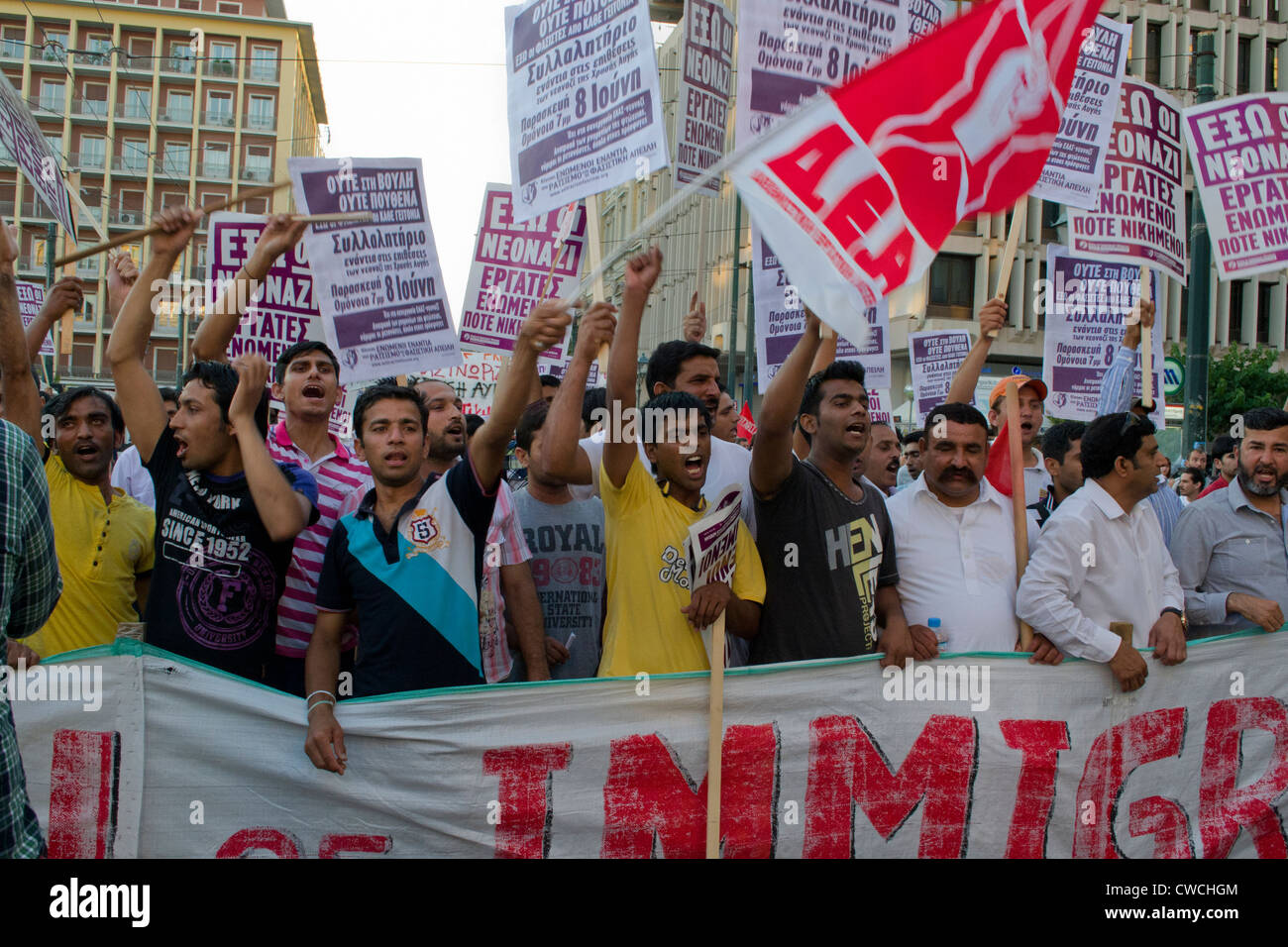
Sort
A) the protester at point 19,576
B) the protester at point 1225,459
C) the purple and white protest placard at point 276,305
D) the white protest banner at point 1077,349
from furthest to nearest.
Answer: the protester at point 1225,459, the white protest banner at point 1077,349, the purple and white protest placard at point 276,305, the protester at point 19,576

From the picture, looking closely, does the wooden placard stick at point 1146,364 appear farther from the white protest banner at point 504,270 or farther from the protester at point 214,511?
the protester at point 214,511

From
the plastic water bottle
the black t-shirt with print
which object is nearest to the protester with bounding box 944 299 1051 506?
the plastic water bottle

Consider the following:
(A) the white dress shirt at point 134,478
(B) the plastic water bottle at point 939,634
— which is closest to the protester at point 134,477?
(A) the white dress shirt at point 134,478

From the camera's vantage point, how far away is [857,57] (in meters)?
5.97

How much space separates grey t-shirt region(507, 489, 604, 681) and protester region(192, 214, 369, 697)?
0.67 metres

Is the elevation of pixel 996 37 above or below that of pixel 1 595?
above

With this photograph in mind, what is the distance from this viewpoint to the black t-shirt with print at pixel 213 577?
3.66 metres

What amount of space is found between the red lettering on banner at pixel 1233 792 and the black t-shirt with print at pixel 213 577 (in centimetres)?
339

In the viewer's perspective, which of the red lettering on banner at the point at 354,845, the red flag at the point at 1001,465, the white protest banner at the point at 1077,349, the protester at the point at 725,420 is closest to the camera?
the red lettering on banner at the point at 354,845

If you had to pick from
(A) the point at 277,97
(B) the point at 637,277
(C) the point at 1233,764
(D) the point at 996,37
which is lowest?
(C) the point at 1233,764
